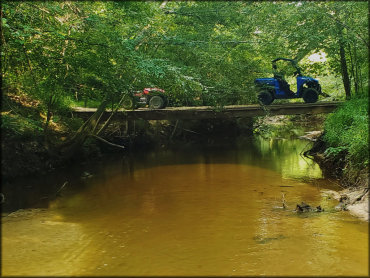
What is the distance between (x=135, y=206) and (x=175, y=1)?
10.8m

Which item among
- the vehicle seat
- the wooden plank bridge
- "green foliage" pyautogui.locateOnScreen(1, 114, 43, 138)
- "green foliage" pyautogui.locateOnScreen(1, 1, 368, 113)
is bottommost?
"green foliage" pyautogui.locateOnScreen(1, 114, 43, 138)

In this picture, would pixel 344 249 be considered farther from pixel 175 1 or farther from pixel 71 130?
pixel 175 1

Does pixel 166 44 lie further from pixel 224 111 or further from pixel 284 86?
pixel 284 86

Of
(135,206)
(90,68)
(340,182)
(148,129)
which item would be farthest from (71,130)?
(340,182)

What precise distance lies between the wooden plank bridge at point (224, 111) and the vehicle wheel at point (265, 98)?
27 cm

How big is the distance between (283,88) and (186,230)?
9.15 metres

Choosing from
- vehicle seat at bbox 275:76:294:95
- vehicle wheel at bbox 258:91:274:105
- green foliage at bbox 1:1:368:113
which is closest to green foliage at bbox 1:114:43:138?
green foliage at bbox 1:1:368:113

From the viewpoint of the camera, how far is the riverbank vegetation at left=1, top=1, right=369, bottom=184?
9000 millimetres

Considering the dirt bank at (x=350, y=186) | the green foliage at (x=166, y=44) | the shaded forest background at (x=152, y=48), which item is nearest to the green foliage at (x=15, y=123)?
the shaded forest background at (x=152, y=48)

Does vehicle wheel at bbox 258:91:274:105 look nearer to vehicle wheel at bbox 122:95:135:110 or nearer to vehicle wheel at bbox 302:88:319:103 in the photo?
vehicle wheel at bbox 302:88:319:103

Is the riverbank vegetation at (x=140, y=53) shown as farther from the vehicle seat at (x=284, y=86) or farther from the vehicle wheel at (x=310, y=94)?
the vehicle wheel at (x=310, y=94)

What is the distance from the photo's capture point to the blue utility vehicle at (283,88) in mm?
13367

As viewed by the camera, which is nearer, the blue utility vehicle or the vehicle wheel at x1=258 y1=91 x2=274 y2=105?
the blue utility vehicle

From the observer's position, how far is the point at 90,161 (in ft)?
45.1
